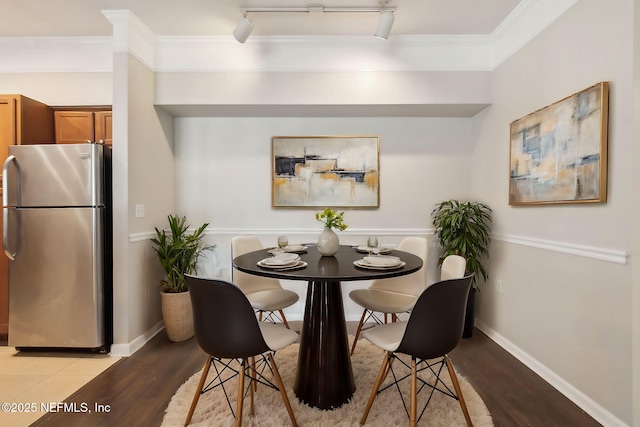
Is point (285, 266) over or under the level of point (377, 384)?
over

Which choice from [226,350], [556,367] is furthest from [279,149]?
[556,367]

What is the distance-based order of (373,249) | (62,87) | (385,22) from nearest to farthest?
(373,249) → (385,22) → (62,87)

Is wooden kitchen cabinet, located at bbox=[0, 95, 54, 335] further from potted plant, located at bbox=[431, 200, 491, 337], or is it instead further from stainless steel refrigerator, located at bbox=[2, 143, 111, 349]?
potted plant, located at bbox=[431, 200, 491, 337]

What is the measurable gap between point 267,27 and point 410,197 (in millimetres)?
2114

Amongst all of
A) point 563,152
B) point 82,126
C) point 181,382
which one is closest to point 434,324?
point 563,152

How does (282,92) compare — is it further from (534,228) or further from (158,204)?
(534,228)

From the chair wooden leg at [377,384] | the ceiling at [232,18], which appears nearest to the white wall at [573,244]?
the ceiling at [232,18]

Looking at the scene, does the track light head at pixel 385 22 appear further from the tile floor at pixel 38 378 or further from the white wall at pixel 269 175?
the tile floor at pixel 38 378

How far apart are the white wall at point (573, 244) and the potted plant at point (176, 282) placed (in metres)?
2.75

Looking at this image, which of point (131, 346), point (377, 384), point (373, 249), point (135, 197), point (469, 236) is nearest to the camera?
point (377, 384)

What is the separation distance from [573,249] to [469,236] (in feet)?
2.88

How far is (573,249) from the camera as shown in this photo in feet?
6.16

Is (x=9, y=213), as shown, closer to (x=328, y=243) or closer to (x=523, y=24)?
(x=328, y=243)

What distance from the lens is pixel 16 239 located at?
238 cm
